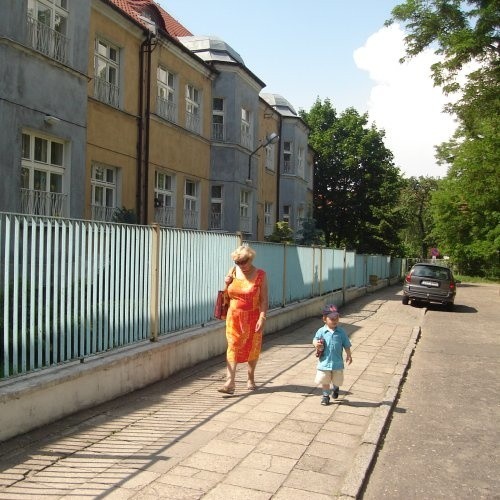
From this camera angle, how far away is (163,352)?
23.7 feet

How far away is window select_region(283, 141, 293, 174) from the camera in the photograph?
29094mm

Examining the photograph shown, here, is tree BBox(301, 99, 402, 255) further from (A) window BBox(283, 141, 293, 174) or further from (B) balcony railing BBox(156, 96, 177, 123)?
(B) balcony railing BBox(156, 96, 177, 123)

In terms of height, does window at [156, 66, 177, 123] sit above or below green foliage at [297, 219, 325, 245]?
above

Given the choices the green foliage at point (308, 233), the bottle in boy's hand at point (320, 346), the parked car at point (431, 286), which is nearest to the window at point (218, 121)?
the green foliage at point (308, 233)

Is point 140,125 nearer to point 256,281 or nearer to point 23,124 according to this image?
point 23,124

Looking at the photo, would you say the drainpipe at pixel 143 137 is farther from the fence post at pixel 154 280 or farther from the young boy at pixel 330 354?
the young boy at pixel 330 354

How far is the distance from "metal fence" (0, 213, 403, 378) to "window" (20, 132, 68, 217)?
3.99m

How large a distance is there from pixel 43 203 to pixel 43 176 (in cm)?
56

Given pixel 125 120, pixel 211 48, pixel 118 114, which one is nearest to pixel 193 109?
pixel 211 48

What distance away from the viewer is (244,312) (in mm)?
6652

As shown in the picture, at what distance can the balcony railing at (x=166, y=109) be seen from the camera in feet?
54.0

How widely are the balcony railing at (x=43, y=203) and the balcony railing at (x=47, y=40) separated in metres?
2.67

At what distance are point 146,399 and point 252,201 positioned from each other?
1601cm

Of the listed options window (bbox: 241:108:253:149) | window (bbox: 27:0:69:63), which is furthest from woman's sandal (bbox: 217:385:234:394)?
window (bbox: 241:108:253:149)
